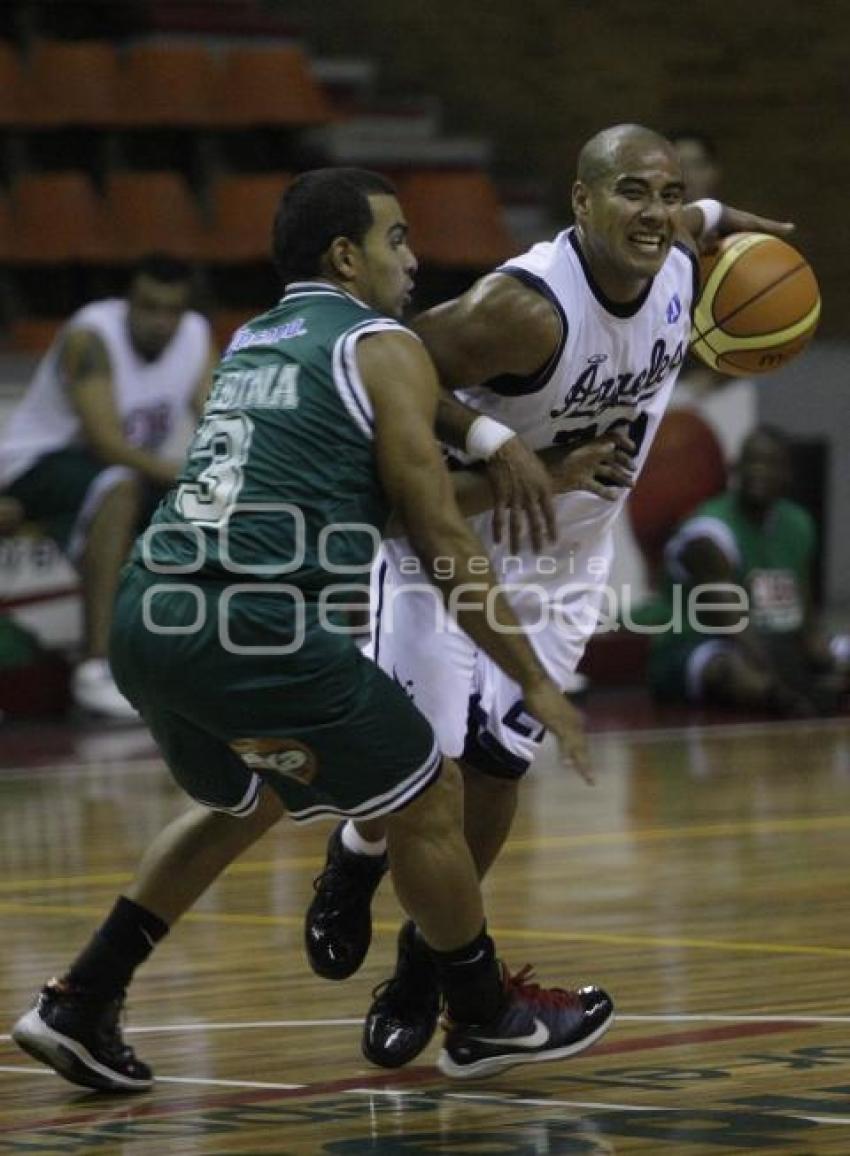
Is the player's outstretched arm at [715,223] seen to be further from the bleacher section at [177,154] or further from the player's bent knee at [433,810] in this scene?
the bleacher section at [177,154]

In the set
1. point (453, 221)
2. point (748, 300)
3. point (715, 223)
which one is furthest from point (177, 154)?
point (748, 300)

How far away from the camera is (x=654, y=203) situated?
440 centimetres

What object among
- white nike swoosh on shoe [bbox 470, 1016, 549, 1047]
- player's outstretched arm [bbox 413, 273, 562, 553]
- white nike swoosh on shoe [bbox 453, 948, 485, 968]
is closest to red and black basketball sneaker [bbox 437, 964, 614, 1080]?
white nike swoosh on shoe [bbox 470, 1016, 549, 1047]

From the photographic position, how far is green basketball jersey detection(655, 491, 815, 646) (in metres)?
9.98

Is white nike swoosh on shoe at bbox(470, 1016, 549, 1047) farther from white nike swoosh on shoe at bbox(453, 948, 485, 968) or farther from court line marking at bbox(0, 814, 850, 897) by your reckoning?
court line marking at bbox(0, 814, 850, 897)

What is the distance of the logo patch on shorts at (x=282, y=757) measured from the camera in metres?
3.89

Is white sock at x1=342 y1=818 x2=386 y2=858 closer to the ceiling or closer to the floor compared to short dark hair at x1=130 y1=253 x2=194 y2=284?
closer to the floor

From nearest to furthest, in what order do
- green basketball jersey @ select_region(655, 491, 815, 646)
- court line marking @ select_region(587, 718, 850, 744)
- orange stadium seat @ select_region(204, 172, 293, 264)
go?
court line marking @ select_region(587, 718, 850, 744) < green basketball jersey @ select_region(655, 491, 815, 646) < orange stadium seat @ select_region(204, 172, 293, 264)

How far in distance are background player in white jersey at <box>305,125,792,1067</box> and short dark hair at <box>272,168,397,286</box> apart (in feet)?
1.10

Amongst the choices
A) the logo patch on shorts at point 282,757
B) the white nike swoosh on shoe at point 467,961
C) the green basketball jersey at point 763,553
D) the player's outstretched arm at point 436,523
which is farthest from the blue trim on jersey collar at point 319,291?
the green basketball jersey at point 763,553

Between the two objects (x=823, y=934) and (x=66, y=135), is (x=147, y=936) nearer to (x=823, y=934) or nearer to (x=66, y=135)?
(x=823, y=934)

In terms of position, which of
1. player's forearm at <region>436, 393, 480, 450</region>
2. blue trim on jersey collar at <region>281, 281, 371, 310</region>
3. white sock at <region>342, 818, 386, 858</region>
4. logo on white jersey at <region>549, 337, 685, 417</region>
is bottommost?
white sock at <region>342, 818, 386, 858</region>

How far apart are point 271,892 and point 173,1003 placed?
1348 mm

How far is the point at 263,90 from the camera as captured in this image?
12.1 m
